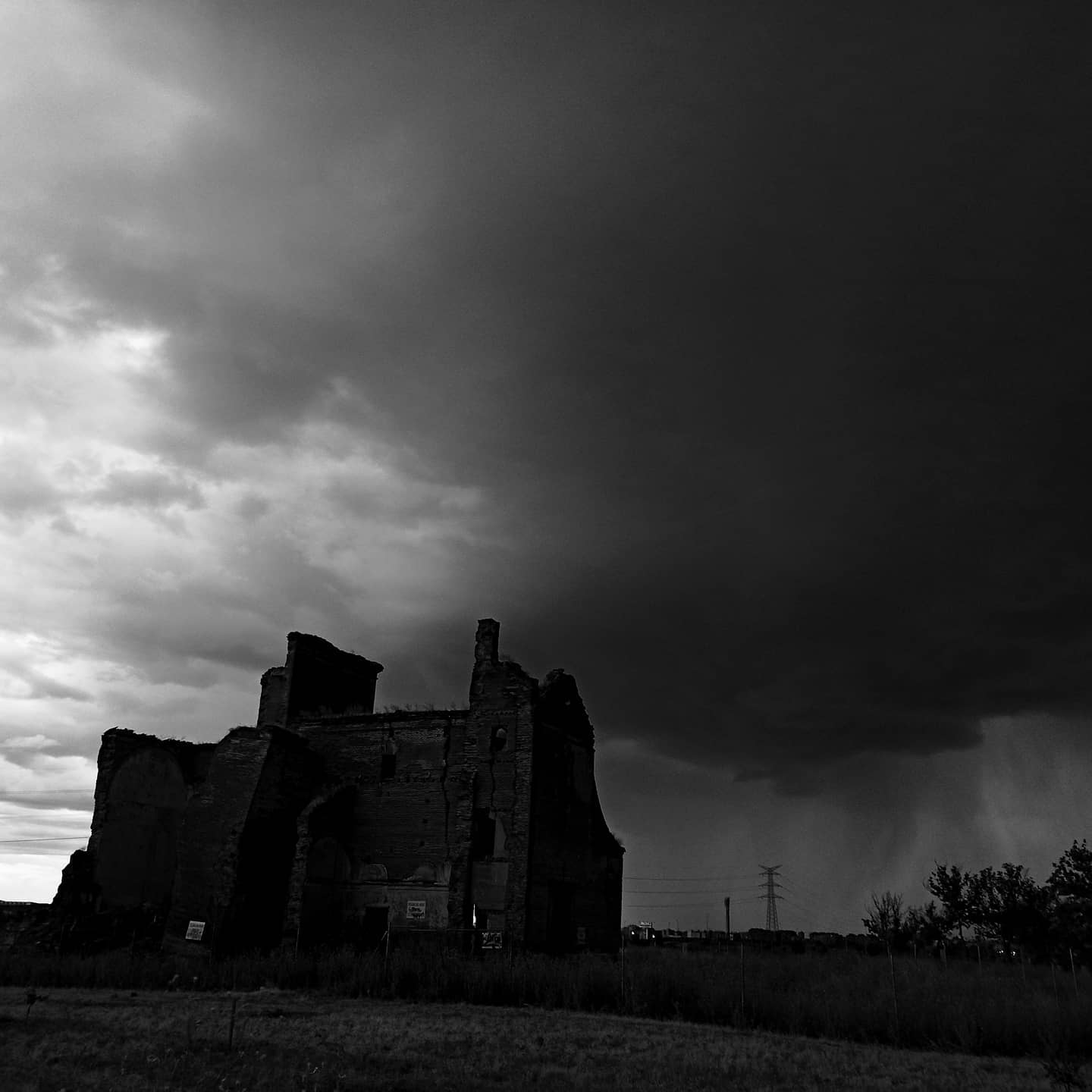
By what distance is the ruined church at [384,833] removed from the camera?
30594mm

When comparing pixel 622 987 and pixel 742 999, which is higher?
pixel 622 987

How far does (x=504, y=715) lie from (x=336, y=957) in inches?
419

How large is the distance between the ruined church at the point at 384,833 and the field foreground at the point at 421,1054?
11234mm

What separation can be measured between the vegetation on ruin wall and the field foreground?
3.02 ft

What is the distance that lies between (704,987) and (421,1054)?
7.66 meters

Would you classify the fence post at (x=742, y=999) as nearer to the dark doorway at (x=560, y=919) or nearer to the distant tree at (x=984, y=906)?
the dark doorway at (x=560, y=919)

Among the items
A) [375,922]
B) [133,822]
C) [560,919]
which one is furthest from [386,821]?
[133,822]

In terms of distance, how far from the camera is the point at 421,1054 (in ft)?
46.6

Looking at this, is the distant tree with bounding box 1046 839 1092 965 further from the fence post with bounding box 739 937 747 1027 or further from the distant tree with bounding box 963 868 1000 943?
the fence post with bounding box 739 937 747 1027

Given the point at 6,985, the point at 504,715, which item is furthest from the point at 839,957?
the point at 6,985

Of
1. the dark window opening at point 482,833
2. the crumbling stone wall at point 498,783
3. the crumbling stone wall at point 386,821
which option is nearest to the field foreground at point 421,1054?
the crumbling stone wall at point 498,783

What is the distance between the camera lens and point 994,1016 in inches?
664

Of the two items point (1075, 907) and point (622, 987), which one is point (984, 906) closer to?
point (1075, 907)

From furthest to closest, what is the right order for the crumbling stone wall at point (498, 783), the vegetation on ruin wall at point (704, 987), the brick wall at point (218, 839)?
the crumbling stone wall at point (498, 783)
the brick wall at point (218, 839)
the vegetation on ruin wall at point (704, 987)
